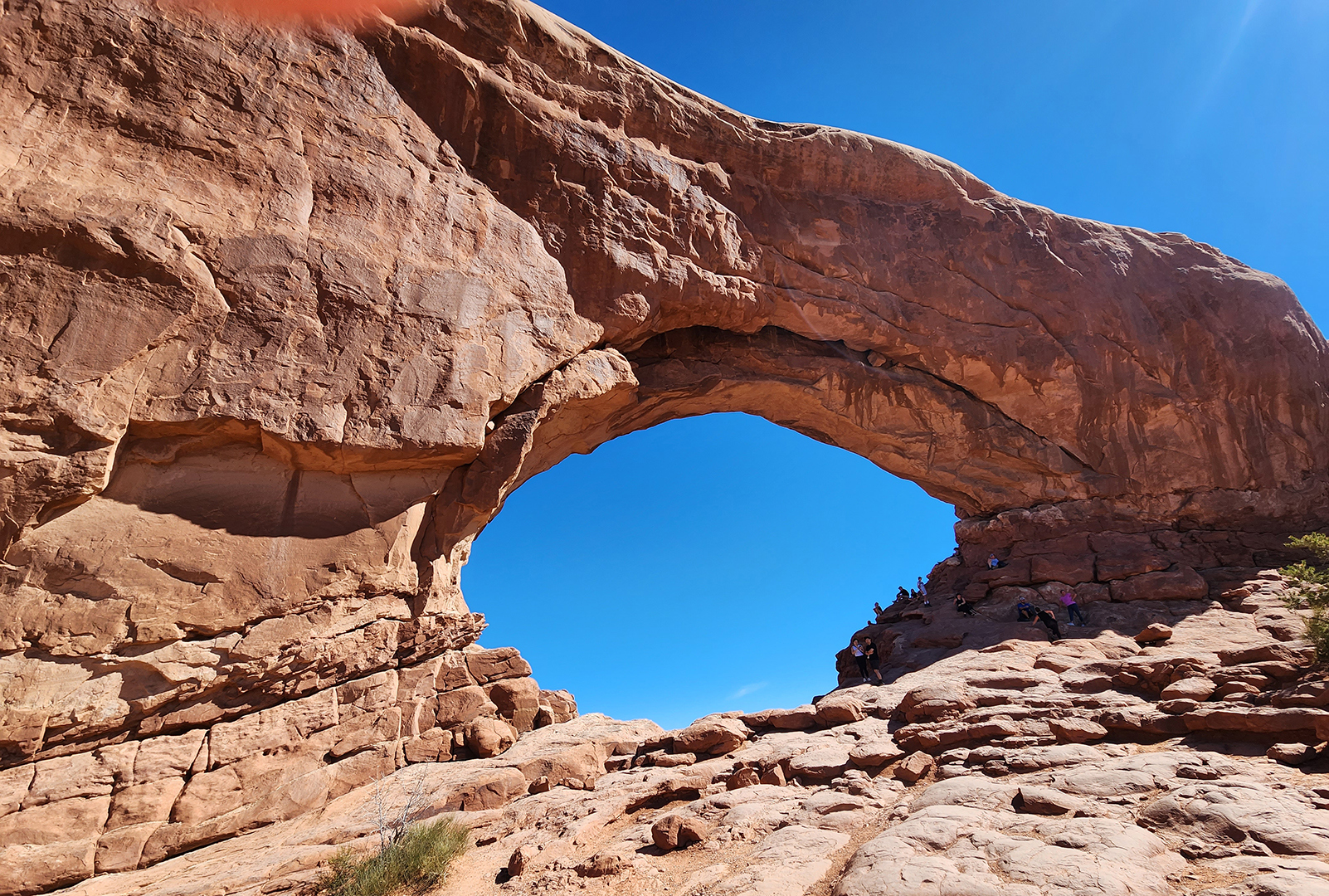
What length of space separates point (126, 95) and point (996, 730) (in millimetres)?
16714

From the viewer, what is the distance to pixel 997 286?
811 inches

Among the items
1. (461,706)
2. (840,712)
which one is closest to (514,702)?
(461,706)

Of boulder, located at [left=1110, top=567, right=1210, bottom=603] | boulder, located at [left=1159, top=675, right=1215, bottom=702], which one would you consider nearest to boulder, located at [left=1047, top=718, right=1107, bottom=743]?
boulder, located at [left=1159, top=675, right=1215, bottom=702]

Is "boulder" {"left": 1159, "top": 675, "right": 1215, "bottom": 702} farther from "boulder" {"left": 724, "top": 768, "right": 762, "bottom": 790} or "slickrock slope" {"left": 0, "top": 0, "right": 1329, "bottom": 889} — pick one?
"slickrock slope" {"left": 0, "top": 0, "right": 1329, "bottom": 889}

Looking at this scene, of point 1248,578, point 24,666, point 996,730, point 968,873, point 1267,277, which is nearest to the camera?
point 968,873

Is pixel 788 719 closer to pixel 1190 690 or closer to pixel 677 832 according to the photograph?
pixel 677 832

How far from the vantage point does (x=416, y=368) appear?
479 inches

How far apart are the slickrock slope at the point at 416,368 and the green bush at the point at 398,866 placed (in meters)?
3.47

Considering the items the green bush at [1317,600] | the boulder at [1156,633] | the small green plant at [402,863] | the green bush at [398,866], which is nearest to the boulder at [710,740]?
the small green plant at [402,863]

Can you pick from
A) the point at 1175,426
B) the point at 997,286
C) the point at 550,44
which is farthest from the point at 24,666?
the point at 1175,426

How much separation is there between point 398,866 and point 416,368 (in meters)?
8.03

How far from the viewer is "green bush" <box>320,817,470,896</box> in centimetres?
672

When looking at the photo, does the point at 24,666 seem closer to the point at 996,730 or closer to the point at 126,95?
Result: the point at 126,95

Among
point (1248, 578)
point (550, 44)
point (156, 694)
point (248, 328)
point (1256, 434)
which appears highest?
point (550, 44)
